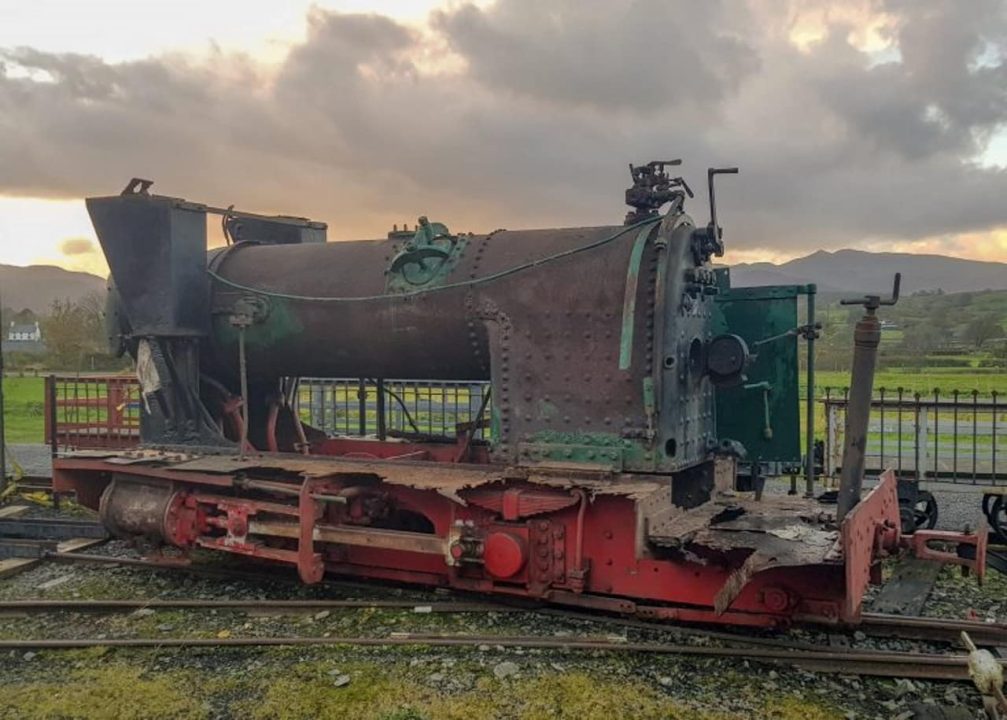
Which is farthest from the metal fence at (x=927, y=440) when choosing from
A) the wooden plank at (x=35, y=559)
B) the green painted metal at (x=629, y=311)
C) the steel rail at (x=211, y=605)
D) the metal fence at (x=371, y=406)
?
the wooden plank at (x=35, y=559)

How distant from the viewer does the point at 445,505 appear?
6.20 metres

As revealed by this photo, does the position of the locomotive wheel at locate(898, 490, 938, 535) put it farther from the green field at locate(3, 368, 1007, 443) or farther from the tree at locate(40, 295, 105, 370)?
the tree at locate(40, 295, 105, 370)

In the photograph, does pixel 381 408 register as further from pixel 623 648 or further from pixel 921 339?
pixel 921 339

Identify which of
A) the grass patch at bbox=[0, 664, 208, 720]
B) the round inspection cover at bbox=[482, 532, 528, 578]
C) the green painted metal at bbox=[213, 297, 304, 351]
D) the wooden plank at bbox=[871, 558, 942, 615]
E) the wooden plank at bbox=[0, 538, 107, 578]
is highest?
the green painted metal at bbox=[213, 297, 304, 351]

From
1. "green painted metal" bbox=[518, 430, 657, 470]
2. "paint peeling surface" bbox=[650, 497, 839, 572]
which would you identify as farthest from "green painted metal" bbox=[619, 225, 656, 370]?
"paint peeling surface" bbox=[650, 497, 839, 572]

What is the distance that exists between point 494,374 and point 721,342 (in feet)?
5.59

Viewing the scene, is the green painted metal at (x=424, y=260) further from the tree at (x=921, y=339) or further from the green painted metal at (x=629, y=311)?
the tree at (x=921, y=339)

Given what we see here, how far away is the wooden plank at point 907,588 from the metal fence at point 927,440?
56.1 inches

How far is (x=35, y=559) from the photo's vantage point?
7867 mm

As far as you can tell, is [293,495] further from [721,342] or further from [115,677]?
[721,342]

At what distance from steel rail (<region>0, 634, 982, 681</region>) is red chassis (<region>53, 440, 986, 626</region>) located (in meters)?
0.25

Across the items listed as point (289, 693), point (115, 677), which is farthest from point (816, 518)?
point (115, 677)

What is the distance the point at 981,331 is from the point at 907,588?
99.0 ft

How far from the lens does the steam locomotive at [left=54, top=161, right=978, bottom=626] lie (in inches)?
219
